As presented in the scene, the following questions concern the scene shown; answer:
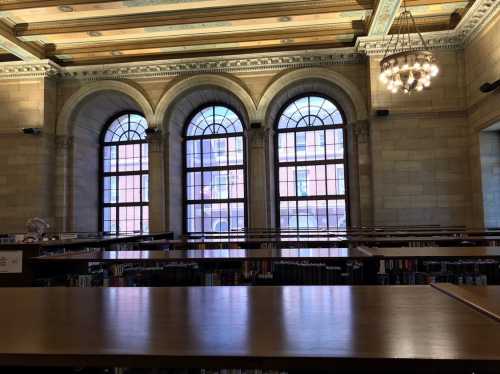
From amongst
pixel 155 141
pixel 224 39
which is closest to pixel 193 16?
pixel 224 39

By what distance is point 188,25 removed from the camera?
10.4 meters

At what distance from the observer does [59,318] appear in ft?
4.14

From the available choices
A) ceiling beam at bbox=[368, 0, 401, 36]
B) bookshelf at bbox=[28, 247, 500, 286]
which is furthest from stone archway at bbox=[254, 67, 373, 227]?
bookshelf at bbox=[28, 247, 500, 286]

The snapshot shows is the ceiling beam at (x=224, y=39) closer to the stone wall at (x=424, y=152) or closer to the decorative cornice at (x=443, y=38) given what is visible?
the decorative cornice at (x=443, y=38)

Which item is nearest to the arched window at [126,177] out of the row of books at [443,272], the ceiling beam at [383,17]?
the ceiling beam at [383,17]

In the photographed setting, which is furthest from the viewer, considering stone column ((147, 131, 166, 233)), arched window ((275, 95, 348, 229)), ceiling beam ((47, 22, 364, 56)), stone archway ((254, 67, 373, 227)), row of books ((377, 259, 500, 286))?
arched window ((275, 95, 348, 229))

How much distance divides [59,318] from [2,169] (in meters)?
12.5

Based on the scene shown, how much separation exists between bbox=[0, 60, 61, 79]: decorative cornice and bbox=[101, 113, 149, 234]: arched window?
2.73 meters

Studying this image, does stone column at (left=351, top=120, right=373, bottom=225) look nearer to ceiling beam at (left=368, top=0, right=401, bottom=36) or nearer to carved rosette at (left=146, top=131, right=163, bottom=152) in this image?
ceiling beam at (left=368, top=0, right=401, bottom=36)

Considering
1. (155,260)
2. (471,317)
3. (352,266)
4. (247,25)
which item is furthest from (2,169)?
(471,317)

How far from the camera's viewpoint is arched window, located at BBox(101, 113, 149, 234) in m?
13.6

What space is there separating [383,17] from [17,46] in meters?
8.89

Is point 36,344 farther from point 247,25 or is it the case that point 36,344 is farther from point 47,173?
point 47,173

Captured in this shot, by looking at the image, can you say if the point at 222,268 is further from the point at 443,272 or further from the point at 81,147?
the point at 81,147
